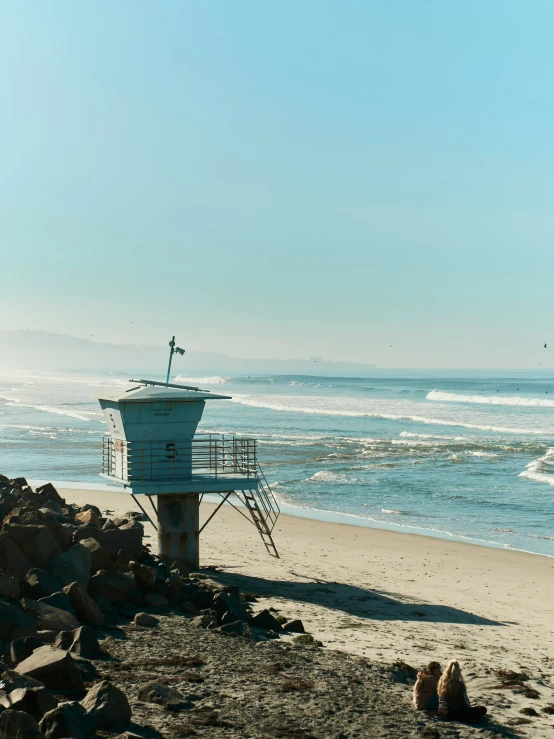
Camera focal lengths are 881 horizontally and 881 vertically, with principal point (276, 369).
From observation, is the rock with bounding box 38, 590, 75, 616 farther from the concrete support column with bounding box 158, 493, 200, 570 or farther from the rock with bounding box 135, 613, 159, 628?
the concrete support column with bounding box 158, 493, 200, 570

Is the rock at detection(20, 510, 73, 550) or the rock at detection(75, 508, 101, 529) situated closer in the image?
the rock at detection(20, 510, 73, 550)

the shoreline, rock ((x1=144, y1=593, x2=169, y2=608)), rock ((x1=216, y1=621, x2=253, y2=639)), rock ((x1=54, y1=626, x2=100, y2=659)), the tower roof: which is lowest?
the shoreline

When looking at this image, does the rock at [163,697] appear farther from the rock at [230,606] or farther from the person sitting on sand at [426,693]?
the rock at [230,606]

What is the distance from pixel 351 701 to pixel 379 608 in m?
5.67

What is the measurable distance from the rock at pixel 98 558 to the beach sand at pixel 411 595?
9.69 feet

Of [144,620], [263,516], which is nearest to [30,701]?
[144,620]

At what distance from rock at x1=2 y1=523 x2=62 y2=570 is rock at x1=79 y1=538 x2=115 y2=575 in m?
0.57

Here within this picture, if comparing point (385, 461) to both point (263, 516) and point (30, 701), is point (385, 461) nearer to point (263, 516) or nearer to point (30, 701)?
point (263, 516)

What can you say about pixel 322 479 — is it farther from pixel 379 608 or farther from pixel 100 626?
pixel 100 626

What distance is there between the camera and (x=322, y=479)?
3247 centimetres

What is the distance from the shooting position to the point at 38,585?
1122 centimetres

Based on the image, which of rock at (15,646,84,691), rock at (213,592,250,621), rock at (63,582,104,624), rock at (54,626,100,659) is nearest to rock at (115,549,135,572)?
rock at (213,592,250,621)

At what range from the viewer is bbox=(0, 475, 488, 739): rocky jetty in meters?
8.04

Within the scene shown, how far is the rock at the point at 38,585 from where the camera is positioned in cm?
1118
